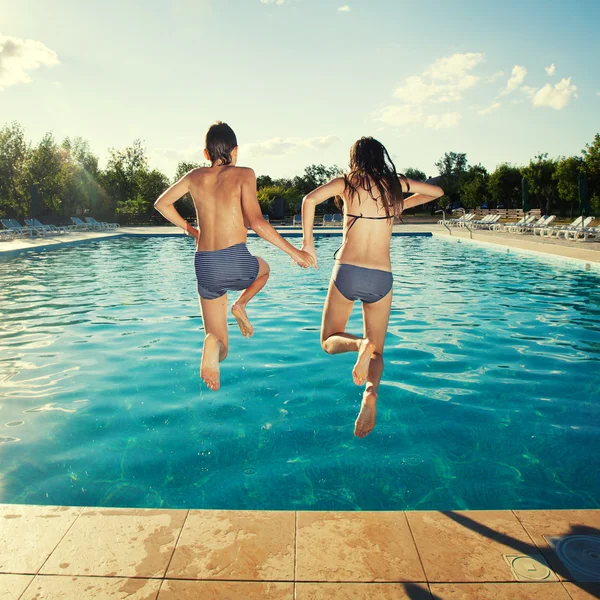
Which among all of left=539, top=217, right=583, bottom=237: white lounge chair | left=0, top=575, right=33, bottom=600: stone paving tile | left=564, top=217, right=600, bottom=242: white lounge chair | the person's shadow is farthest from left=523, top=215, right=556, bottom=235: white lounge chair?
left=0, top=575, right=33, bottom=600: stone paving tile

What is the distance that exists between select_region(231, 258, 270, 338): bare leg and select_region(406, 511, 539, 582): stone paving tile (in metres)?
1.80

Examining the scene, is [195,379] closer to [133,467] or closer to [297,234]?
[133,467]

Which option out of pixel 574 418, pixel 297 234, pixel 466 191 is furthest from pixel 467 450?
pixel 466 191

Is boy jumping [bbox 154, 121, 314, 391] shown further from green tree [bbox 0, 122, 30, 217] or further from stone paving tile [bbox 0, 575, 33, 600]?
green tree [bbox 0, 122, 30, 217]

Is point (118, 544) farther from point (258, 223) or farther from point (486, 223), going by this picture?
point (486, 223)

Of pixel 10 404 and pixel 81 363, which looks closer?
pixel 10 404

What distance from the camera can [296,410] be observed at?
609 cm

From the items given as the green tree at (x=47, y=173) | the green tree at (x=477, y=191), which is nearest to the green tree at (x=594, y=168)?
the green tree at (x=477, y=191)

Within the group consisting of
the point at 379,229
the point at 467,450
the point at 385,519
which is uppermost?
the point at 379,229

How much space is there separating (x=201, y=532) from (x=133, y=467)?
2.11m

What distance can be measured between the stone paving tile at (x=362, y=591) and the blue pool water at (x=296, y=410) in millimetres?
1704

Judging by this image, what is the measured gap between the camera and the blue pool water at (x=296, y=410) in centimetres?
448

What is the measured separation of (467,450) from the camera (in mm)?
5062

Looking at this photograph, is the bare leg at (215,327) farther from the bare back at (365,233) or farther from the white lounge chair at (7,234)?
the white lounge chair at (7,234)
